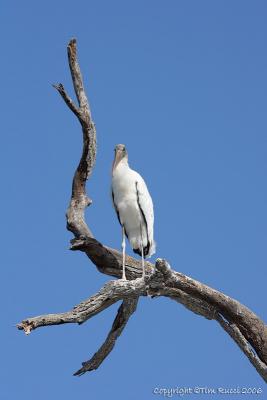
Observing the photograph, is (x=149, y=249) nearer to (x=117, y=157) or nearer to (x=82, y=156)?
(x=117, y=157)

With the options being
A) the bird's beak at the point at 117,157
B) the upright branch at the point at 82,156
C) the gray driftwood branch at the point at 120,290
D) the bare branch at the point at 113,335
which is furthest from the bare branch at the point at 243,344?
the bird's beak at the point at 117,157

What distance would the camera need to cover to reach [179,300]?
11.4 meters

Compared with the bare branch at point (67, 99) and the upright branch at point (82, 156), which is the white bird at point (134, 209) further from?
the bare branch at point (67, 99)

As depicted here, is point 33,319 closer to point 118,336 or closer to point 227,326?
point 118,336

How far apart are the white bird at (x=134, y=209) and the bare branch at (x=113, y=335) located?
104 centimetres

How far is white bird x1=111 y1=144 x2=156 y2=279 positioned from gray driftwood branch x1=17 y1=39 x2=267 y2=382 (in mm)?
350

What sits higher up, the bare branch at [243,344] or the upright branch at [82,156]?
the upright branch at [82,156]

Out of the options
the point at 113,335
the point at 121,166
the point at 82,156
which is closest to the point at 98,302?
the point at 113,335

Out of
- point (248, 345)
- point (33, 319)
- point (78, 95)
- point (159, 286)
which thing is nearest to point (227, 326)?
point (248, 345)

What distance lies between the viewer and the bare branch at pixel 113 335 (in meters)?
10.9

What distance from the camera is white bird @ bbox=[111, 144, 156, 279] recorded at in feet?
39.2

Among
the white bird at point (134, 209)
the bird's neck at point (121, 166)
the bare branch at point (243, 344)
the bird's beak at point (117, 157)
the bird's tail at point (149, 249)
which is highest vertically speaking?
the bird's beak at point (117, 157)

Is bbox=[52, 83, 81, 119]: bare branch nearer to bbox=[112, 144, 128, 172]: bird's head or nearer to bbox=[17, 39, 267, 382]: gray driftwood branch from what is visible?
bbox=[17, 39, 267, 382]: gray driftwood branch

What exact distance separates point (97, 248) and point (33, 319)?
7.53 ft
